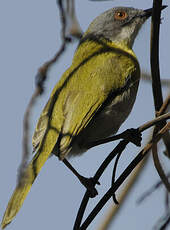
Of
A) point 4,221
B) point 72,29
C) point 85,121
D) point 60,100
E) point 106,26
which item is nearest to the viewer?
point 4,221

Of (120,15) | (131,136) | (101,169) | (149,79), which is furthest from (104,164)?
(120,15)

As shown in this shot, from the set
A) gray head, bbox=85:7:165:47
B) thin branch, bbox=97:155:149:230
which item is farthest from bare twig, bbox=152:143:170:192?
gray head, bbox=85:7:165:47

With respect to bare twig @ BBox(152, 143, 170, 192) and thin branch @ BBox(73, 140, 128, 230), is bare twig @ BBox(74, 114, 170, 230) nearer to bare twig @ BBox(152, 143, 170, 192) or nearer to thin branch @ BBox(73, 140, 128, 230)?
thin branch @ BBox(73, 140, 128, 230)

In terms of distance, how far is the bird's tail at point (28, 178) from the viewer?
3105 mm

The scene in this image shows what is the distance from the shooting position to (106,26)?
5.62 metres

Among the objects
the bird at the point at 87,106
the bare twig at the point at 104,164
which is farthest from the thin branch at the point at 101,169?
the bird at the point at 87,106

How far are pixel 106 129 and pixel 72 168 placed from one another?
1.82 ft

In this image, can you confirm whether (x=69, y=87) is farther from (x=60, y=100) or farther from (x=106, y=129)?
(x=106, y=129)

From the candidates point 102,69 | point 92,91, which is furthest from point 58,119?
point 102,69

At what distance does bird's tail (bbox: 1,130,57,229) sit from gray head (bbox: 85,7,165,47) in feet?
6.76

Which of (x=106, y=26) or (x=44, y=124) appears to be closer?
(x=44, y=124)

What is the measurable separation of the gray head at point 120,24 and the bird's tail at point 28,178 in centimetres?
206

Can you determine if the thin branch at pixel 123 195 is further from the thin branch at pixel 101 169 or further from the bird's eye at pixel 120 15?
the bird's eye at pixel 120 15

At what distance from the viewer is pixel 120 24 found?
18.1 feet
